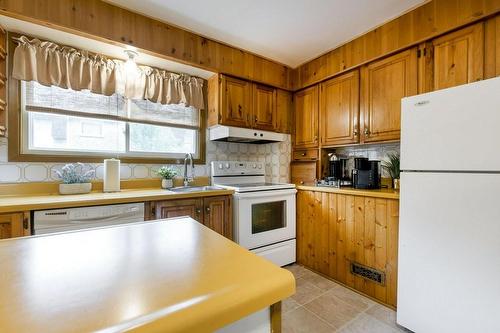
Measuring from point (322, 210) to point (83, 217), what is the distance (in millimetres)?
2089

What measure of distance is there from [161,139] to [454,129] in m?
2.44

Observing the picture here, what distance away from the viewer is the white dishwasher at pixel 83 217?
1.38 m

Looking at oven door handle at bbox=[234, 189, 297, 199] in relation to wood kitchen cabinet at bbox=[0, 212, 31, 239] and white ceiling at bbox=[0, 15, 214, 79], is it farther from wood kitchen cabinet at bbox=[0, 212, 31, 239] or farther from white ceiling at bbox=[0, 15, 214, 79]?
wood kitchen cabinet at bbox=[0, 212, 31, 239]

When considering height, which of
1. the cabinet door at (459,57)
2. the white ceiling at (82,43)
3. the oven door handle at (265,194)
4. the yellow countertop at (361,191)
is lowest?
the oven door handle at (265,194)

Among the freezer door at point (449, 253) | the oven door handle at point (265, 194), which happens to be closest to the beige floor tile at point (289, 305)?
the freezer door at point (449, 253)

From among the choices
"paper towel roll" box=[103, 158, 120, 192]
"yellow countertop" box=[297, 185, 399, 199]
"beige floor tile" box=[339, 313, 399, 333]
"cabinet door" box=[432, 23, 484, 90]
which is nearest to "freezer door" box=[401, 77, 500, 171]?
"yellow countertop" box=[297, 185, 399, 199]

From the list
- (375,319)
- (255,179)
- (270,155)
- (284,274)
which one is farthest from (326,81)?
(284,274)

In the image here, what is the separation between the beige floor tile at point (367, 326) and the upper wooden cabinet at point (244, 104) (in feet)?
6.66

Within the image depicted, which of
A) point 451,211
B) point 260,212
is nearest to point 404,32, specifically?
point 451,211

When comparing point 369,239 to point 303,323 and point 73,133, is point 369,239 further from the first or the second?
point 73,133

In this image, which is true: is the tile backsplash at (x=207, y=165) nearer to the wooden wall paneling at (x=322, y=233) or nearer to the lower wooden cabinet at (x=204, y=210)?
the lower wooden cabinet at (x=204, y=210)

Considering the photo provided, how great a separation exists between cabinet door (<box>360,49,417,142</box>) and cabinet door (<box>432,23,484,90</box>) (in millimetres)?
157

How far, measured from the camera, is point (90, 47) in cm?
Answer: 192

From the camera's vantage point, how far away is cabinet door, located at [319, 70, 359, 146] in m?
2.31
